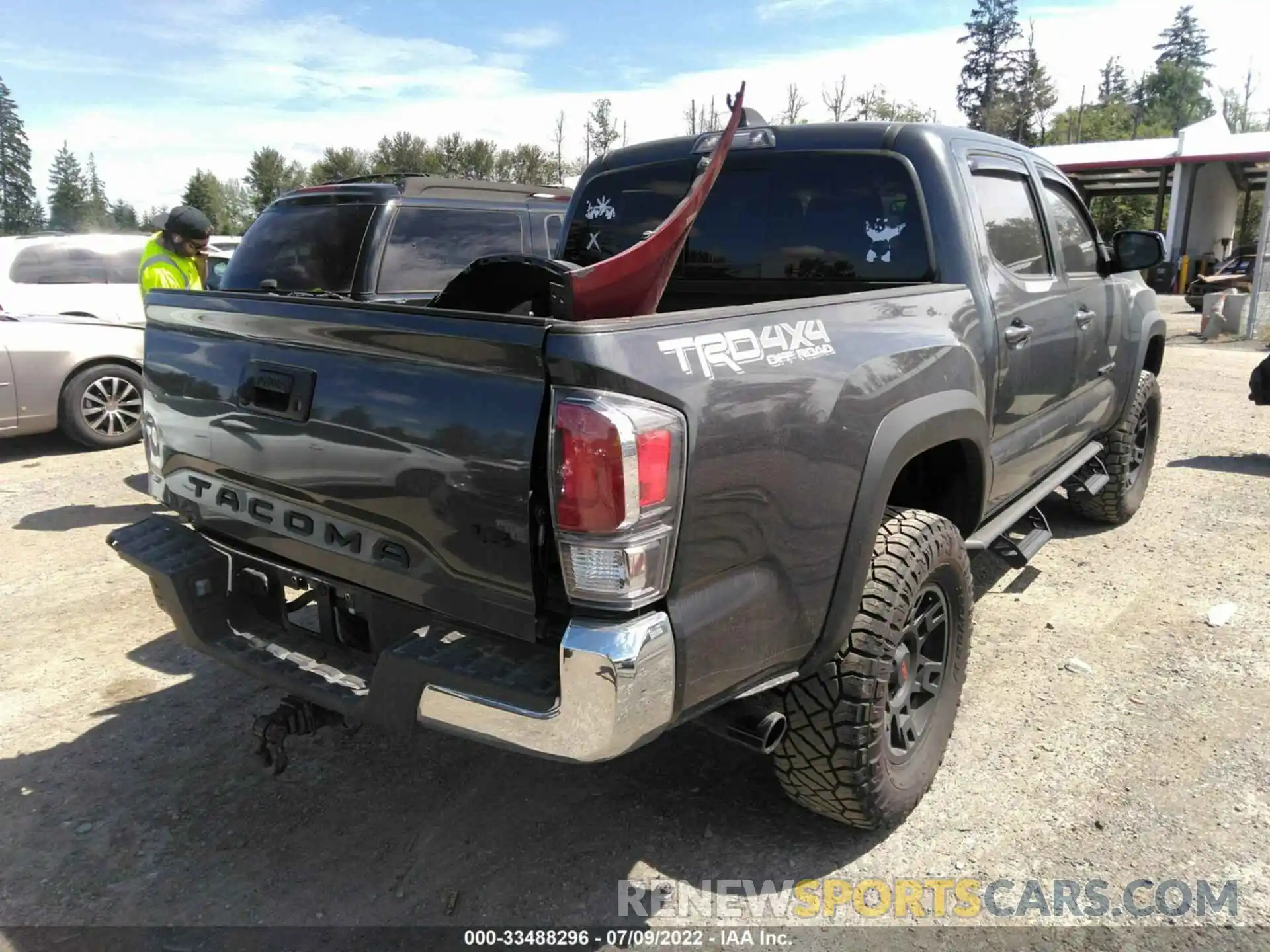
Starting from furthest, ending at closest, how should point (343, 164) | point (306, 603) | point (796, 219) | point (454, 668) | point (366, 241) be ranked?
point (343, 164), point (366, 241), point (796, 219), point (306, 603), point (454, 668)

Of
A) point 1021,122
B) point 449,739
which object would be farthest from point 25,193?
point 449,739

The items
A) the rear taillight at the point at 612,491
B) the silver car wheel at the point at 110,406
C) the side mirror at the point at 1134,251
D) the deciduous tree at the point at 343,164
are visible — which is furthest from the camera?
the deciduous tree at the point at 343,164

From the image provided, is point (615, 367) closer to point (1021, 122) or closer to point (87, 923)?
point (87, 923)

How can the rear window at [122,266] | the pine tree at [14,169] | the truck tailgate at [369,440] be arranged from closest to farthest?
the truck tailgate at [369,440] < the rear window at [122,266] < the pine tree at [14,169]

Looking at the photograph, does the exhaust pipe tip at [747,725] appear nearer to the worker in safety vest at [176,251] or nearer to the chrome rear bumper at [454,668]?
the chrome rear bumper at [454,668]

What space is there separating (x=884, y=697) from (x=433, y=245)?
16.6 feet

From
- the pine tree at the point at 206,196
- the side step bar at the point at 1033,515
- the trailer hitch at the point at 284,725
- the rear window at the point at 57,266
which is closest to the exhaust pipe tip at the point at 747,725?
the trailer hitch at the point at 284,725

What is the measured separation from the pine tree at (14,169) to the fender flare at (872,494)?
89.4 metres

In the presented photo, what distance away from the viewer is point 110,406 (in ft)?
25.9

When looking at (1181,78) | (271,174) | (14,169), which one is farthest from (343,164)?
(1181,78)

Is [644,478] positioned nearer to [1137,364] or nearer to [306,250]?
[1137,364]

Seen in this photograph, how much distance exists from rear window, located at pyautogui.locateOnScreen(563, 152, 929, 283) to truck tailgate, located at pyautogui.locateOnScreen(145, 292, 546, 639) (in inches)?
72.6

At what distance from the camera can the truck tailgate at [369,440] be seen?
2.00 m

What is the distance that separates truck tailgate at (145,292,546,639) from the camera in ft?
6.55
